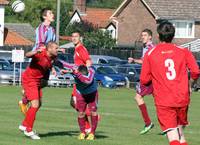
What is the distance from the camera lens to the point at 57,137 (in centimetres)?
1547

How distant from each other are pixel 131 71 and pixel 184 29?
119 feet

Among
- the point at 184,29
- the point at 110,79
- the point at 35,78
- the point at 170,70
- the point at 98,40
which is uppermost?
the point at 184,29

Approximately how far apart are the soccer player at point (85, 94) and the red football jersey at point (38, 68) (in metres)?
0.51

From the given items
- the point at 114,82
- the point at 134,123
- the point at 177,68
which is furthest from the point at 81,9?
the point at 177,68

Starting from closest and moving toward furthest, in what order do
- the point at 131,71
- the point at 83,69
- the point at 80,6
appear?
1. the point at 83,69
2. the point at 131,71
3. the point at 80,6

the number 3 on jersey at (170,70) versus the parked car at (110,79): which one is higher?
the number 3 on jersey at (170,70)

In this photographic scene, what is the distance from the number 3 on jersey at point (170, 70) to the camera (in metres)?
11.2

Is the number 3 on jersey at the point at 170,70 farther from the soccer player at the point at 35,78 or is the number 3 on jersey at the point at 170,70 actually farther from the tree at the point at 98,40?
the tree at the point at 98,40

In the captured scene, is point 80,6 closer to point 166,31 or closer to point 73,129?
point 73,129

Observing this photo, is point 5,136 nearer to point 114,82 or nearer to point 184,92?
point 184,92

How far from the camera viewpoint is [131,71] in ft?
161

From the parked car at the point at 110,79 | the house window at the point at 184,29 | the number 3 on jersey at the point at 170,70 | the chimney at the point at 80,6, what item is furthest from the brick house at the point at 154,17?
the number 3 on jersey at the point at 170,70

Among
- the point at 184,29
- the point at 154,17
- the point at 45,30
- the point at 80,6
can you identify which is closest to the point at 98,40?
the point at 154,17

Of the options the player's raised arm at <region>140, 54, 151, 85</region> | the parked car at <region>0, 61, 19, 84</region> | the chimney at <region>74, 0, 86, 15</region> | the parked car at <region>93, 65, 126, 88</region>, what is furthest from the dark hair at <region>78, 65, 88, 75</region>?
the chimney at <region>74, 0, 86, 15</region>
